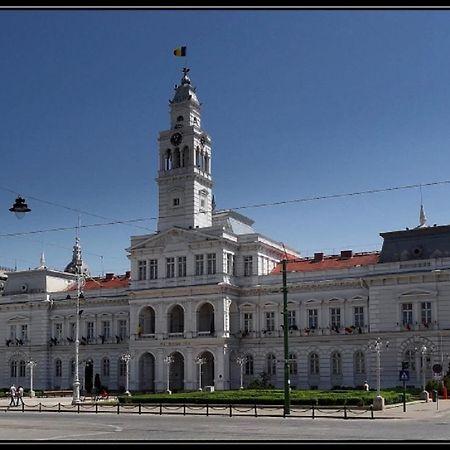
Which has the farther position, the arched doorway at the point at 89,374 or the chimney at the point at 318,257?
the arched doorway at the point at 89,374

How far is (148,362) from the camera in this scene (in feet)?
271

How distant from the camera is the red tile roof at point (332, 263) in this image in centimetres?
7588

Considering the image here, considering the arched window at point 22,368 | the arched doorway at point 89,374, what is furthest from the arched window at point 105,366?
the arched window at point 22,368

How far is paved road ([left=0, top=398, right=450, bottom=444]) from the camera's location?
2823 cm

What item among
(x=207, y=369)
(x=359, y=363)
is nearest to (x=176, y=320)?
(x=207, y=369)

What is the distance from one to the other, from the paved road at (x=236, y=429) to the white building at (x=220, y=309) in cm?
2649

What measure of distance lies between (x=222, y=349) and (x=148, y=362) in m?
10.4

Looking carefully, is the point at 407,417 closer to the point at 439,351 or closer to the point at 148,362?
the point at 439,351

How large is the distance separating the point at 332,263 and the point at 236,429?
154ft

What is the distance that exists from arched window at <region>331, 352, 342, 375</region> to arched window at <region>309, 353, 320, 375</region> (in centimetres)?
165

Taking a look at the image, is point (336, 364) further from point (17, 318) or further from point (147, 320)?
point (17, 318)

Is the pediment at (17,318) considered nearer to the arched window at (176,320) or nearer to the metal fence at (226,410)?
the arched window at (176,320)

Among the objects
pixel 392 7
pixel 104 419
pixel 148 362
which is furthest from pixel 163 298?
pixel 392 7

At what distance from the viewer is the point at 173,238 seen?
81.0 metres
